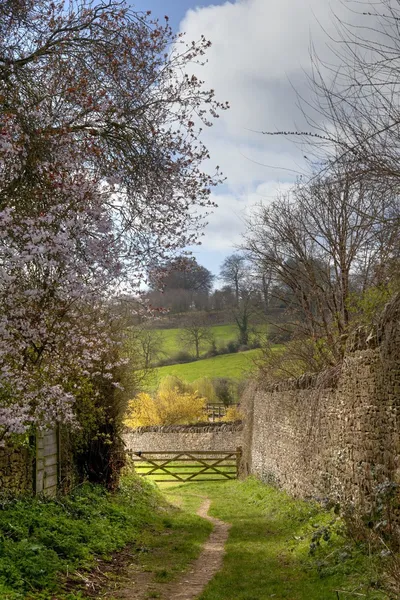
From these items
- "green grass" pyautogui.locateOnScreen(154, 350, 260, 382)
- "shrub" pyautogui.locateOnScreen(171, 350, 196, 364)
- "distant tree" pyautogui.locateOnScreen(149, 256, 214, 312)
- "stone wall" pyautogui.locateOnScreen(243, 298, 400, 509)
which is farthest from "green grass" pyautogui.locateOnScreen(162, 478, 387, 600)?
"shrub" pyautogui.locateOnScreen(171, 350, 196, 364)

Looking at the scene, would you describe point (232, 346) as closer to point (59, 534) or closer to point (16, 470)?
point (16, 470)

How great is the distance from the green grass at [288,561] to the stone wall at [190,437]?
1296cm

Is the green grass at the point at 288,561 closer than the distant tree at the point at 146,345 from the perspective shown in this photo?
Yes

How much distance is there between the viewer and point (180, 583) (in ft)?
26.5

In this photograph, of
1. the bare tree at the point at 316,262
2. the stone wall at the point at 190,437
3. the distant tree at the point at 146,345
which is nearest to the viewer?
the bare tree at the point at 316,262

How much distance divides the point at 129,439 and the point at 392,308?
80.7 feet

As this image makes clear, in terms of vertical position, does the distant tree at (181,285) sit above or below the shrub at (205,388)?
above

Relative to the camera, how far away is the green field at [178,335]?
49156 mm

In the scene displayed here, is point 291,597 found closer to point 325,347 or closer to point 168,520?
point 168,520

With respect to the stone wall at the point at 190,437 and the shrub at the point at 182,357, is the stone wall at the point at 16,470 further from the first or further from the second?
the shrub at the point at 182,357

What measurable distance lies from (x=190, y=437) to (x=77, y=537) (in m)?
20.0

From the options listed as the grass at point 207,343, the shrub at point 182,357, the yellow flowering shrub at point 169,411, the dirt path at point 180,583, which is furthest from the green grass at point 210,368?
the dirt path at point 180,583

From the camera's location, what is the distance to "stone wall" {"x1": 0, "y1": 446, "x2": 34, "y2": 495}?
9820mm

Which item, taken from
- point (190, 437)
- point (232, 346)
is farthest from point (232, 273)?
point (190, 437)
